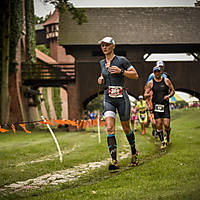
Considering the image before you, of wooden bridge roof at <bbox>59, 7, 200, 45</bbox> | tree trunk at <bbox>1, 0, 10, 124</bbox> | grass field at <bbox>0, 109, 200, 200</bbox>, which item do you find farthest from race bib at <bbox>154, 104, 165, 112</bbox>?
wooden bridge roof at <bbox>59, 7, 200, 45</bbox>

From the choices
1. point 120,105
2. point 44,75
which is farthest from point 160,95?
point 44,75

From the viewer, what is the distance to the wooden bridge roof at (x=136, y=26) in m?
29.2

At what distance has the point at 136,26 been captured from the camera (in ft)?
102

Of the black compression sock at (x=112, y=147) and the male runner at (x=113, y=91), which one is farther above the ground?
the male runner at (x=113, y=91)

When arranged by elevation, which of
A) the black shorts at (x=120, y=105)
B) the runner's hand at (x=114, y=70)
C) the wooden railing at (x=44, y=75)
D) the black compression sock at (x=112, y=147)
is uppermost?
the wooden railing at (x=44, y=75)

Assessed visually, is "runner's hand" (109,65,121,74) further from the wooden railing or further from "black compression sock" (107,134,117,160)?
the wooden railing

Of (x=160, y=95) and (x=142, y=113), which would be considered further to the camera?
(x=142, y=113)

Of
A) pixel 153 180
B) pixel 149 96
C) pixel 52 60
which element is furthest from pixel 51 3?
pixel 52 60

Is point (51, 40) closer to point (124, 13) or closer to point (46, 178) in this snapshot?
point (124, 13)

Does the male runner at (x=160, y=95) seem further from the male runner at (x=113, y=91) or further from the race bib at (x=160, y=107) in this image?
the male runner at (x=113, y=91)

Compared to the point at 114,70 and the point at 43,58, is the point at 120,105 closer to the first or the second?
the point at 114,70

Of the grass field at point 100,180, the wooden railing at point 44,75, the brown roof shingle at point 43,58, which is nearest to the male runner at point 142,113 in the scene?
the grass field at point 100,180

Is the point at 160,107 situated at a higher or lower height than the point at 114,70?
lower

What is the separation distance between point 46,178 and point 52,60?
46.2 metres
